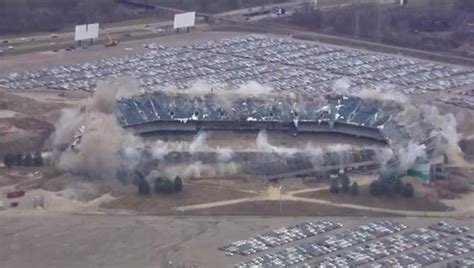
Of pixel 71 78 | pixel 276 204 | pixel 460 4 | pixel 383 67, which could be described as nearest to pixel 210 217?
pixel 276 204

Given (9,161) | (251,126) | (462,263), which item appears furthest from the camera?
(251,126)

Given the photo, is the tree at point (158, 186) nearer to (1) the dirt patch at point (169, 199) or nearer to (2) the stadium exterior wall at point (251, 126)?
(1) the dirt patch at point (169, 199)

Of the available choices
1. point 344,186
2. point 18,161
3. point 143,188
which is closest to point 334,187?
point 344,186

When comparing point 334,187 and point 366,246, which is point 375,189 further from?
point 366,246

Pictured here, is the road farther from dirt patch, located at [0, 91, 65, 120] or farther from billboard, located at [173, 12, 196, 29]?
dirt patch, located at [0, 91, 65, 120]

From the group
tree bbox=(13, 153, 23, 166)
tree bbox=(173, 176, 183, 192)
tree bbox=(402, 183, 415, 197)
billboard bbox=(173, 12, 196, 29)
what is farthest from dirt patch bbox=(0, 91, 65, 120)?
billboard bbox=(173, 12, 196, 29)

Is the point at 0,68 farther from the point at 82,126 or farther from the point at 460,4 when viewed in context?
the point at 460,4

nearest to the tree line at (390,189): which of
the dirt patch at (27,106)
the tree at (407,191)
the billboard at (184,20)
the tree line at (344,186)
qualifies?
the tree at (407,191)
